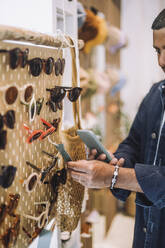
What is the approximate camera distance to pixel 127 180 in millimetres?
939

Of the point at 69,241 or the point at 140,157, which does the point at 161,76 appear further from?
the point at 69,241

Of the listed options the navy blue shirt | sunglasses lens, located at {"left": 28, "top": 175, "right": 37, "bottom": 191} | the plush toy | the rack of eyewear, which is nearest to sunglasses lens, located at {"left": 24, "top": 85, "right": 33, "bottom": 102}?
the rack of eyewear

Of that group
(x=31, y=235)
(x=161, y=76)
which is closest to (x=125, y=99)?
(x=161, y=76)

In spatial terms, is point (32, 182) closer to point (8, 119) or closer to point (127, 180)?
point (8, 119)

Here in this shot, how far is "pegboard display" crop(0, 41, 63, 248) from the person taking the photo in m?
0.66

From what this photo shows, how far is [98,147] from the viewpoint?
2.99 ft

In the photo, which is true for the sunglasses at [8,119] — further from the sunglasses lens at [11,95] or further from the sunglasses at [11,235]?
the sunglasses at [11,235]

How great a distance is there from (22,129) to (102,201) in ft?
7.36

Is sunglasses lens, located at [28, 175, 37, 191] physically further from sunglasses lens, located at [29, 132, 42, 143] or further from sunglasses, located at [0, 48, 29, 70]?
sunglasses, located at [0, 48, 29, 70]

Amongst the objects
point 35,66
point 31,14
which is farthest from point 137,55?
point 35,66

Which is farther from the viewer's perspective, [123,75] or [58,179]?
[123,75]

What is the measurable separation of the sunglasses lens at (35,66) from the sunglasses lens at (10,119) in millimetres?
127

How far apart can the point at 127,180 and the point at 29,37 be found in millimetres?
536

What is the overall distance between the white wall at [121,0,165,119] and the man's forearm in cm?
255
